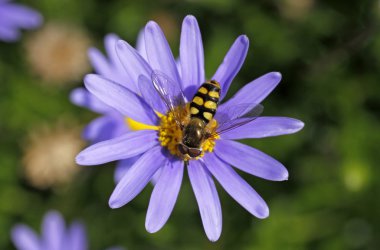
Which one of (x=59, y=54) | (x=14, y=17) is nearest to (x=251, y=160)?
(x=14, y=17)

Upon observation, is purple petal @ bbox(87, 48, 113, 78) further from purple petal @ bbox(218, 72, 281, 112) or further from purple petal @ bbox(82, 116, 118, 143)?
purple petal @ bbox(218, 72, 281, 112)

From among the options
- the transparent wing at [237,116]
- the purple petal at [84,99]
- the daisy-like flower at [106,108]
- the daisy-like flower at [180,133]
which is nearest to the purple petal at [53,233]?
the daisy-like flower at [106,108]

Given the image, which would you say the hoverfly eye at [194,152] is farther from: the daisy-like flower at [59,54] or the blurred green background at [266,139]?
the daisy-like flower at [59,54]

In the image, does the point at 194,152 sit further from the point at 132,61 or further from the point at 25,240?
the point at 25,240

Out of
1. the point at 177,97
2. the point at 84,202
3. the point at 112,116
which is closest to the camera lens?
the point at 177,97

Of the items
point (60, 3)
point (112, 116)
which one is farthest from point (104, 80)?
point (60, 3)

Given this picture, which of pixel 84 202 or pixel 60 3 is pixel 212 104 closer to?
pixel 84 202
